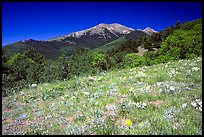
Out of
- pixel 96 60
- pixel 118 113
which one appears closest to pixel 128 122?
pixel 118 113

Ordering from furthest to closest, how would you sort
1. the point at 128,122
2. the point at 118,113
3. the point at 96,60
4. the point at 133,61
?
the point at 133,61 < the point at 96,60 < the point at 118,113 < the point at 128,122

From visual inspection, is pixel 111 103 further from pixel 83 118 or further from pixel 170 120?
pixel 170 120

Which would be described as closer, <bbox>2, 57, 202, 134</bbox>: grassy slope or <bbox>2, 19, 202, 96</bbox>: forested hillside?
<bbox>2, 57, 202, 134</bbox>: grassy slope

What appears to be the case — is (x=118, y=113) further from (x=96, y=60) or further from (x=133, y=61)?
(x=133, y=61)

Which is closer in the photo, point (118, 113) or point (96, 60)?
point (118, 113)

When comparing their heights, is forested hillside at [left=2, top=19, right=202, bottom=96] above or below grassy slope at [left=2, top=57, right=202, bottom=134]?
above

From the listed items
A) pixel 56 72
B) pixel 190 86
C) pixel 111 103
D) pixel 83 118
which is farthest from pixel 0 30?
pixel 56 72

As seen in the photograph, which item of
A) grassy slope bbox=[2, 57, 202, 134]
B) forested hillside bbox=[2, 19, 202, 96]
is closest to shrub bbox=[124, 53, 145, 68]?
forested hillside bbox=[2, 19, 202, 96]

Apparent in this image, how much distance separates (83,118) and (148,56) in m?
64.1

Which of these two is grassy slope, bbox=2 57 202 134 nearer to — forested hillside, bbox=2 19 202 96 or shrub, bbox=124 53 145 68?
forested hillside, bbox=2 19 202 96

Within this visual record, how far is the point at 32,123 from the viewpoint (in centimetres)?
963

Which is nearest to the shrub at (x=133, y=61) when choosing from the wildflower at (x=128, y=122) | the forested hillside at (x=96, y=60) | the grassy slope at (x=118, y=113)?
the forested hillside at (x=96, y=60)

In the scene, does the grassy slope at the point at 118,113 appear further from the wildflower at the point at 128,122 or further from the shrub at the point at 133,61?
the shrub at the point at 133,61

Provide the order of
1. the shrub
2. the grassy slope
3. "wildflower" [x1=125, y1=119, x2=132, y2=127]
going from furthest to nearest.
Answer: the shrub → "wildflower" [x1=125, y1=119, x2=132, y2=127] → the grassy slope
